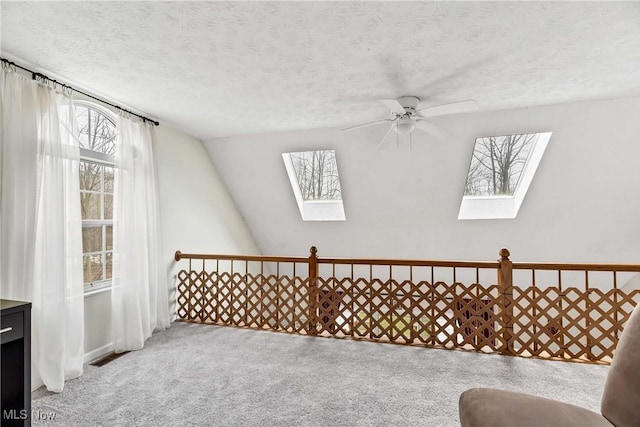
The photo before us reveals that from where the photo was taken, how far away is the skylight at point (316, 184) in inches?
207

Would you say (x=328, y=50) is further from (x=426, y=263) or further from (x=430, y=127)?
(x=426, y=263)

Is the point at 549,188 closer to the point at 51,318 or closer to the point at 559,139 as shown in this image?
the point at 559,139

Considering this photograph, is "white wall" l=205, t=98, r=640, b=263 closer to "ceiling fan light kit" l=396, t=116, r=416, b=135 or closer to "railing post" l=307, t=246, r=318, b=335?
"ceiling fan light kit" l=396, t=116, r=416, b=135

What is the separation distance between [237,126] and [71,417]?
3.34 metres

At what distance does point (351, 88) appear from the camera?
3.08 m

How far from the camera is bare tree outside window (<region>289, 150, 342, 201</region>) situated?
17.2ft

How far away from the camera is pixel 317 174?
5.47 meters

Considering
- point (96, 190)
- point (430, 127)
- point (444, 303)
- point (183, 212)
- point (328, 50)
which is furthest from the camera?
point (183, 212)

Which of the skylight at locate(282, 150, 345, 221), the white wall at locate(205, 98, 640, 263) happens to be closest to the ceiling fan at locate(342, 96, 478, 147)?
the white wall at locate(205, 98, 640, 263)

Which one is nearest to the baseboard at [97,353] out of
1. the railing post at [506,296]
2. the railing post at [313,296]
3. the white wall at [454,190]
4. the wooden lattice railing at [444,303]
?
the wooden lattice railing at [444,303]

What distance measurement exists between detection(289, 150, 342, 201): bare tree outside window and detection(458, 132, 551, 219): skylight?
203cm

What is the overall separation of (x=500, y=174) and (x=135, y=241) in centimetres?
493

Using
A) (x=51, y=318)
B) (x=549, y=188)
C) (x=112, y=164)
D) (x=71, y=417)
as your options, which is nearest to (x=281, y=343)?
(x=71, y=417)

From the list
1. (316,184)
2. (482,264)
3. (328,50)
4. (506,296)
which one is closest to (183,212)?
(316,184)
